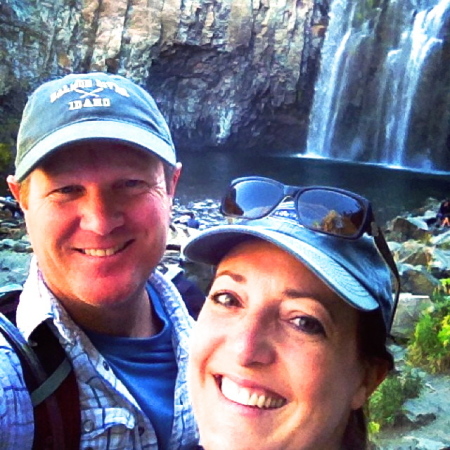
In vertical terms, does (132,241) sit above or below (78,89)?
below

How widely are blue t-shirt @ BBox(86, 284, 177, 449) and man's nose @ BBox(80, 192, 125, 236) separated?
0.17 metres

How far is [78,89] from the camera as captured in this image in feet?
2.87

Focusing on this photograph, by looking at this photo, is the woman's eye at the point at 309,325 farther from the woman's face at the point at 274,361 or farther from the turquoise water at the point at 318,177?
the turquoise water at the point at 318,177

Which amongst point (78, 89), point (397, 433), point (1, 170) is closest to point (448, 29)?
point (1, 170)

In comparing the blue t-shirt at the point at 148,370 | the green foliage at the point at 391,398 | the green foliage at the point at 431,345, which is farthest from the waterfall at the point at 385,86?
the blue t-shirt at the point at 148,370

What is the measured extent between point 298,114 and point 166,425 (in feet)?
49.3

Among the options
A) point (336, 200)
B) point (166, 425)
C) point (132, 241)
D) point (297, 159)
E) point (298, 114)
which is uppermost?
point (336, 200)

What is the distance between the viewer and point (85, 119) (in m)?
0.85

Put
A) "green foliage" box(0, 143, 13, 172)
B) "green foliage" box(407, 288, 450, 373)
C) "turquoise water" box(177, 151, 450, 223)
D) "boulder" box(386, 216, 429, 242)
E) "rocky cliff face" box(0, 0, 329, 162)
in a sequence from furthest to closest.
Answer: "rocky cliff face" box(0, 0, 329, 162) → "turquoise water" box(177, 151, 450, 223) → "green foliage" box(0, 143, 13, 172) → "boulder" box(386, 216, 429, 242) → "green foliage" box(407, 288, 450, 373)

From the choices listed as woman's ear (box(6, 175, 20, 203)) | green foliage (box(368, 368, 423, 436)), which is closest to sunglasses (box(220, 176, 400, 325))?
Answer: woman's ear (box(6, 175, 20, 203))

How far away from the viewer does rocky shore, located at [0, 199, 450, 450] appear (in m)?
2.03

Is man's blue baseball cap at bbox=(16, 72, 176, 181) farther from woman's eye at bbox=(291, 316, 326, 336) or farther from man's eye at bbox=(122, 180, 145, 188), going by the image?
woman's eye at bbox=(291, 316, 326, 336)

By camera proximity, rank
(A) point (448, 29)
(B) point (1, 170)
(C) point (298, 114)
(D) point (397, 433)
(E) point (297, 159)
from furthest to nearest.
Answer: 1. (C) point (298, 114)
2. (E) point (297, 159)
3. (A) point (448, 29)
4. (B) point (1, 170)
5. (D) point (397, 433)

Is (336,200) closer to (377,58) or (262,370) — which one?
(262,370)
